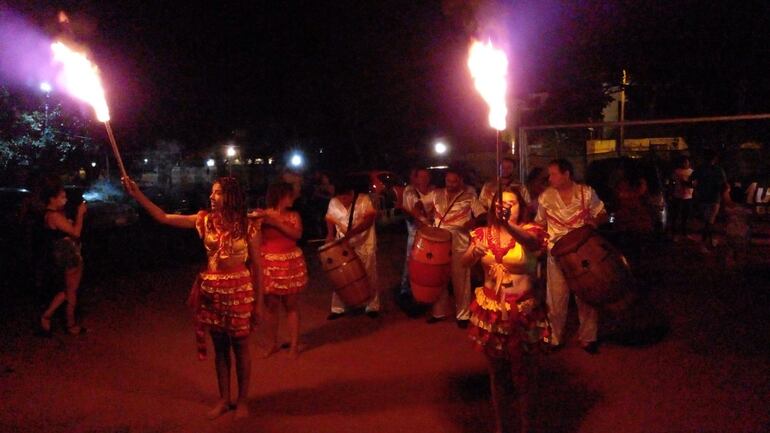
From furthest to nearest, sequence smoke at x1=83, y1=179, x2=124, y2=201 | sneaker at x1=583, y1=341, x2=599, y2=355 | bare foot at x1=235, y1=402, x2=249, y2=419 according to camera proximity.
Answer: smoke at x1=83, y1=179, x2=124, y2=201 → sneaker at x1=583, y1=341, x2=599, y2=355 → bare foot at x1=235, y1=402, x2=249, y2=419

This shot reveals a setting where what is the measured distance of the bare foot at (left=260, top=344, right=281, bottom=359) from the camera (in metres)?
6.52

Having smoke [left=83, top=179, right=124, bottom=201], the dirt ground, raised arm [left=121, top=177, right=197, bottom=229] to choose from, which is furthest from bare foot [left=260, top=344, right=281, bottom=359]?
smoke [left=83, top=179, right=124, bottom=201]

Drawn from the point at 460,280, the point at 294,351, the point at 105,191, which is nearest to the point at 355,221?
the point at 460,280

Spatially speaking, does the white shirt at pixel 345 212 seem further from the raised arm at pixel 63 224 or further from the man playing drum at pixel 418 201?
the raised arm at pixel 63 224

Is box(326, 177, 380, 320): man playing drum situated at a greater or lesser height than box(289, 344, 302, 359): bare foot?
greater

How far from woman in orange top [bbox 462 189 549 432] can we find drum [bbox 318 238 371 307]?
277 cm

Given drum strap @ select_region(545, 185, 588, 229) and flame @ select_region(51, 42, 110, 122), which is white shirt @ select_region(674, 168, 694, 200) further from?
flame @ select_region(51, 42, 110, 122)

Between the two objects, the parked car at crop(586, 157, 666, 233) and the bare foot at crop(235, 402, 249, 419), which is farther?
the parked car at crop(586, 157, 666, 233)

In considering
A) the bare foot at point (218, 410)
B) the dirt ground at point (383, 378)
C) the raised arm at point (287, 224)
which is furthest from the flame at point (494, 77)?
the bare foot at point (218, 410)

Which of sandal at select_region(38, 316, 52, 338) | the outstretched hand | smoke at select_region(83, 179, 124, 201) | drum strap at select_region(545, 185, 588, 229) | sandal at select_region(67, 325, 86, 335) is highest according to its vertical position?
the outstretched hand

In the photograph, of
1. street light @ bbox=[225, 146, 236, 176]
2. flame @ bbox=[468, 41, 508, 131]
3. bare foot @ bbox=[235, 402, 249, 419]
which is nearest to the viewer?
flame @ bbox=[468, 41, 508, 131]

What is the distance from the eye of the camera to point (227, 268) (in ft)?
15.9

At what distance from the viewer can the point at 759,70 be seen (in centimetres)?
1319

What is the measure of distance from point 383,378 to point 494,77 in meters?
2.86
